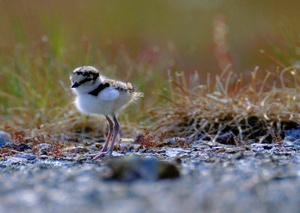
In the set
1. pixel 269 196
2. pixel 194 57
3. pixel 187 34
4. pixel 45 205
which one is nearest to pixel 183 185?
pixel 269 196

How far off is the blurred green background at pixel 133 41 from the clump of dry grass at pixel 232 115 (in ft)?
1.36

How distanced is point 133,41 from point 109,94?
7340 mm

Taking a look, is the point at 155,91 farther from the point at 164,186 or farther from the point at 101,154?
the point at 164,186

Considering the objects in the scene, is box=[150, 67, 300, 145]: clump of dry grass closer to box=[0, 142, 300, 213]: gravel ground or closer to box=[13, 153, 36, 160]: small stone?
box=[0, 142, 300, 213]: gravel ground

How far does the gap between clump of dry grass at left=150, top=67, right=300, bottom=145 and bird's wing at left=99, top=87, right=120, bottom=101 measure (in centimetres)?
105

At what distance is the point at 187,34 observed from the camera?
12.7 m

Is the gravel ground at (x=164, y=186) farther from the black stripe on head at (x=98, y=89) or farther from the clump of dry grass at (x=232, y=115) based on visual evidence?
the clump of dry grass at (x=232, y=115)

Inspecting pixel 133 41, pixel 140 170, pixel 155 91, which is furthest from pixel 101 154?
pixel 133 41

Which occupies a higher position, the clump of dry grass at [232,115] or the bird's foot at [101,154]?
the clump of dry grass at [232,115]

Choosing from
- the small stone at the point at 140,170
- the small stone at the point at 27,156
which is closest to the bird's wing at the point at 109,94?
the small stone at the point at 27,156

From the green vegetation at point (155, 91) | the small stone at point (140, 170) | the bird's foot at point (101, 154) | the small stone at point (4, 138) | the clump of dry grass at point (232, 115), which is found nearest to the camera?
the small stone at point (140, 170)

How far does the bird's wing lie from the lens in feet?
15.6

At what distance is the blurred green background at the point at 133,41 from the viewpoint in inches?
268

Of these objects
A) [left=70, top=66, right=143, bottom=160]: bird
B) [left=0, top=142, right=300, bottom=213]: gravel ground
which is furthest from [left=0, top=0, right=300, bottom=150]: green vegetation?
[left=0, top=142, right=300, bottom=213]: gravel ground
